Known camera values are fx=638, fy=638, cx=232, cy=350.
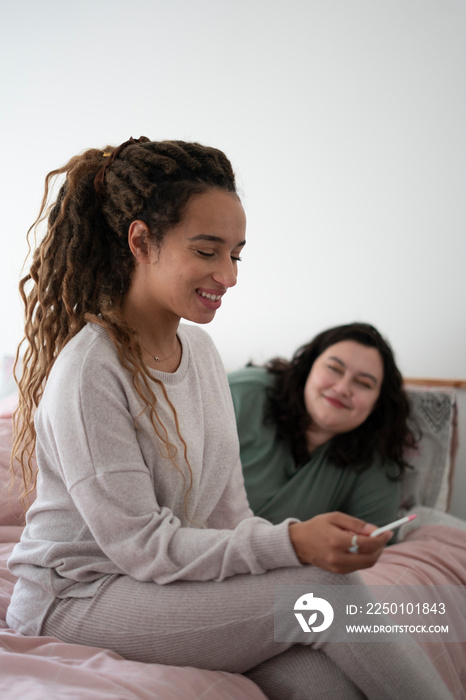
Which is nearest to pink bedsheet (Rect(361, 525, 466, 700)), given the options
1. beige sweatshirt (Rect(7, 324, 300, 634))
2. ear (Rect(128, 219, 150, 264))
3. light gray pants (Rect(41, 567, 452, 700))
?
light gray pants (Rect(41, 567, 452, 700))

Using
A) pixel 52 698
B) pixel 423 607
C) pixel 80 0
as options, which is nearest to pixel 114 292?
pixel 52 698

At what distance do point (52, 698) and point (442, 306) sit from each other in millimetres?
1578

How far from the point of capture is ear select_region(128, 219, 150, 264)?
0.96 meters

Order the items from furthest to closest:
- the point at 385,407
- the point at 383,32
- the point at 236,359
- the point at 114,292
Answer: the point at 236,359, the point at 383,32, the point at 385,407, the point at 114,292

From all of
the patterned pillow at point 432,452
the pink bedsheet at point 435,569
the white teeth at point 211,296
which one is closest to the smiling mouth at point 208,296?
the white teeth at point 211,296

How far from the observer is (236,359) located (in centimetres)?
226

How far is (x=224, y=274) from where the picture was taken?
96 centimetres

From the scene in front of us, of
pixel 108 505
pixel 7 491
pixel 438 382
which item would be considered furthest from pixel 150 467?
pixel 438 382

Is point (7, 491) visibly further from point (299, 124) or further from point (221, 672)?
point (299, 124)

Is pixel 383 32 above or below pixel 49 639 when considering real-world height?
above

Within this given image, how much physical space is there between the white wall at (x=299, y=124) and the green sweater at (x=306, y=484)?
1.61 ft

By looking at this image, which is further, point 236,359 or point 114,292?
point 236,359

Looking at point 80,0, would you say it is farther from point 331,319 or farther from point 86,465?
point 86,465

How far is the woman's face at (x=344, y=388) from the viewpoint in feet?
5.37
